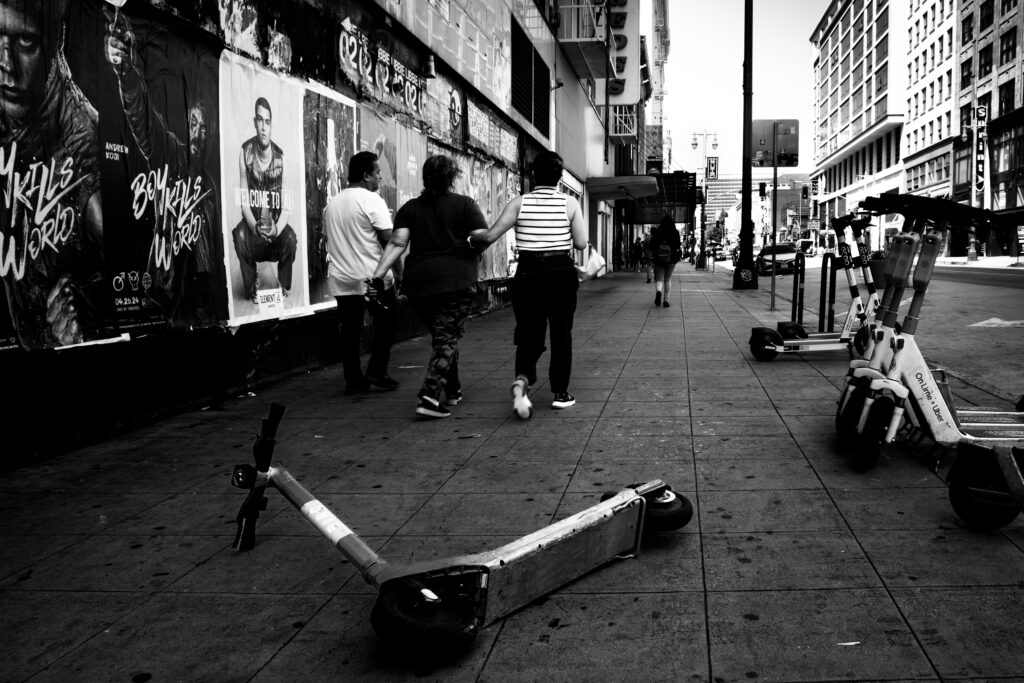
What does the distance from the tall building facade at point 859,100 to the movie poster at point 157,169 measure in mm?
73041

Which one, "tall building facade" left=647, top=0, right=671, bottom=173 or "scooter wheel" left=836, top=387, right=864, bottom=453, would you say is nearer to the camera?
"scooter wheel" left=836, top=387, right=864, bottom=453

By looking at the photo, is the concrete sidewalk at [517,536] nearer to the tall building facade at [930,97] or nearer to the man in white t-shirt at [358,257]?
the man in white t-shirt at [358,257]

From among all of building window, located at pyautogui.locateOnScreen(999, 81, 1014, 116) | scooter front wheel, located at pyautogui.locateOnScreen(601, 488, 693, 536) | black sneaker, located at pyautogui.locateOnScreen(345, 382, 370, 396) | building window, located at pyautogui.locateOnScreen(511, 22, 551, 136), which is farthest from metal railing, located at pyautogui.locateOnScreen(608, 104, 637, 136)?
scooter front wheel, located at pyautogui.locateOnScreen(601, 488, 693, 536)

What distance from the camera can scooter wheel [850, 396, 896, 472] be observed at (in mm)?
4090

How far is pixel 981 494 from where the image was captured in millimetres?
3203

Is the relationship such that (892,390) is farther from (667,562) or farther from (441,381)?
(441,381)

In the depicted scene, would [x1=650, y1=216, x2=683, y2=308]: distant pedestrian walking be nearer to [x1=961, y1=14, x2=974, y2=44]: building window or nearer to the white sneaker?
Answer: the white sneaker

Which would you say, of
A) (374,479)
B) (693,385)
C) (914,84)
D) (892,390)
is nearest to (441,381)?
(374,479)

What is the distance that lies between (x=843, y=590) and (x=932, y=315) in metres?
10.9

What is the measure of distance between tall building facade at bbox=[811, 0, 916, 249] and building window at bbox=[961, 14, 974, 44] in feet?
49.8

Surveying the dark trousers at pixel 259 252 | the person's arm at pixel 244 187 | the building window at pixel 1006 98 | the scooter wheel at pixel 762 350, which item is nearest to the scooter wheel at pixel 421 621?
the dark trousers at pixel 259 252

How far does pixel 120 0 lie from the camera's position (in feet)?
17.9

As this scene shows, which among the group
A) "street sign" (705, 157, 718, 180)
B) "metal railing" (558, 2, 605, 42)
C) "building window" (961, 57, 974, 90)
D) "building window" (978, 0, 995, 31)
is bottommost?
"metal railing" (558, 2, 605, 42)

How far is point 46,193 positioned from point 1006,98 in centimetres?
6713
